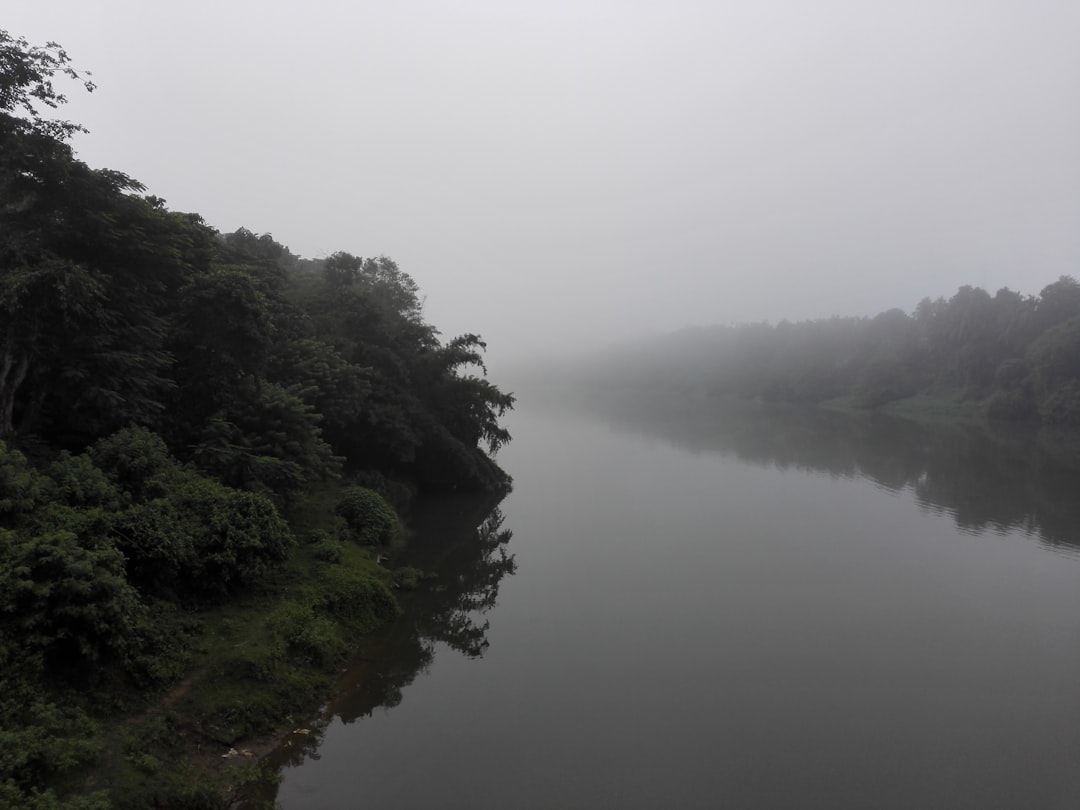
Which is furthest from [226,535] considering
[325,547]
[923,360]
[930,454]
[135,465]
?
[923,360]

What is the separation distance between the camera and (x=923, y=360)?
80250 mm

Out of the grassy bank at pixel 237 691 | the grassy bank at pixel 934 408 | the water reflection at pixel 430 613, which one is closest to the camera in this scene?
the grassy bank at pixel 237 691

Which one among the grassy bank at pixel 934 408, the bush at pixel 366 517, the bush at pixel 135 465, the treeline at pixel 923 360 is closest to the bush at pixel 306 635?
the bush at pixel 135 465

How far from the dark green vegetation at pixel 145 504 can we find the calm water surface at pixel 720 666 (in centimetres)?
136

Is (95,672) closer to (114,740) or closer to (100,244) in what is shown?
(114,740)

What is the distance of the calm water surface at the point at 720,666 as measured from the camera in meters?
8.27

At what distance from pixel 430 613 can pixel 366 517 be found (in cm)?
385

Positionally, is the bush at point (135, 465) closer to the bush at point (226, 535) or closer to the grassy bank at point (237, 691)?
the bush at point (226, 535)

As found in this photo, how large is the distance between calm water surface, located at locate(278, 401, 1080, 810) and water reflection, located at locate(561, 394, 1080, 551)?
54cm

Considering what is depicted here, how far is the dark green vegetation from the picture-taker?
6.96 m

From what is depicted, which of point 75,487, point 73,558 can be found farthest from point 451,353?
point 73,558

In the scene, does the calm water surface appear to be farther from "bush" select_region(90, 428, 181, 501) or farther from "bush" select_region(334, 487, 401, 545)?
"bush" select_region(90, 428, 181, 501)

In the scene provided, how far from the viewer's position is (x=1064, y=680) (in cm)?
1128

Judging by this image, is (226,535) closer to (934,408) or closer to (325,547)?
(325,547)
